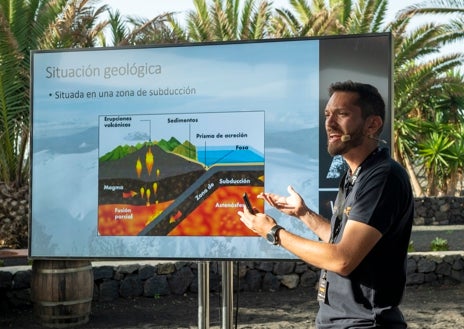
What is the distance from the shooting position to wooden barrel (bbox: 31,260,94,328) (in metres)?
6.82

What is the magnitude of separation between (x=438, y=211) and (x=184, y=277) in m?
13.9

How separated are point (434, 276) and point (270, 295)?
2401 mm

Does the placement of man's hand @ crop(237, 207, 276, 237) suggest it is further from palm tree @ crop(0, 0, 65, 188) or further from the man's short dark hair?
palm tree @ crop(0, 0, 65, 188)

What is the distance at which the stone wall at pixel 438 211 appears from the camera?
2080cm

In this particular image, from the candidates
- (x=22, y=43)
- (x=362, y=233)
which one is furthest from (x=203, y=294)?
(x=22, y=43)

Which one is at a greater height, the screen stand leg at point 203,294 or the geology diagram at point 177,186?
the geology diagram at point 177,186

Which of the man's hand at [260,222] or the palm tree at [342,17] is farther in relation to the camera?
the palm tree at [342,17]

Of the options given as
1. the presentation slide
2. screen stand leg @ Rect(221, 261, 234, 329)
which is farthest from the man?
screen stand leg @ Rect(221, 261, 234, 329)

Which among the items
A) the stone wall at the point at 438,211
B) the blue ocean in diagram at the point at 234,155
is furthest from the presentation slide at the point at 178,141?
the stone wall at the point at 438,211

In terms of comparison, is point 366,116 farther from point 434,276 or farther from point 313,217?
point 434,276

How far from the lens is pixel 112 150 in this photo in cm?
489

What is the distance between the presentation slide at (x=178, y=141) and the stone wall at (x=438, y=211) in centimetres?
1679

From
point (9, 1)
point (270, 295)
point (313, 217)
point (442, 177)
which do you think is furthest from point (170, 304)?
point (442, 177)

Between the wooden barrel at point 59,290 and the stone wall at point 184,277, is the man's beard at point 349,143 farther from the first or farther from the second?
the stone wall at point 184,277
